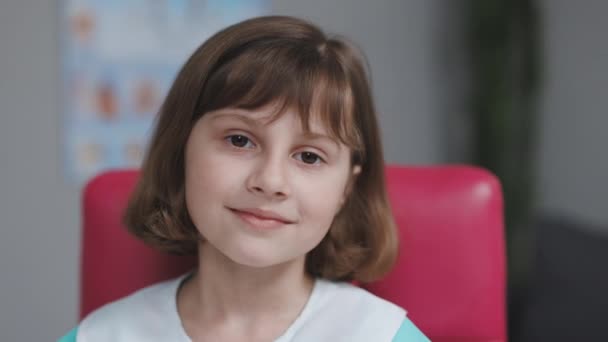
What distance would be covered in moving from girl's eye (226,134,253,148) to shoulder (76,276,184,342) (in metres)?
0.30

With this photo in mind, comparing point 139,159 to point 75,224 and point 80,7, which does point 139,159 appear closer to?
point 75,224

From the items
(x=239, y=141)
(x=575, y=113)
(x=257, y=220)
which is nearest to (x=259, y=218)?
(x=257, y=220)

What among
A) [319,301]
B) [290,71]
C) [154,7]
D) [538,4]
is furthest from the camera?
[538,4]

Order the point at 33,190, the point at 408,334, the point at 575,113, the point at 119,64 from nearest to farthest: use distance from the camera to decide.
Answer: the point at 408,334 < the point at 33,190 < the point at 119,64 < the point at 575,113

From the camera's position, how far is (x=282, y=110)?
3.04ft

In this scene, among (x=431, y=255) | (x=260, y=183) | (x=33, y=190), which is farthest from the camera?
(x=33, y=190)

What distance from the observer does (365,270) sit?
1.14 metres

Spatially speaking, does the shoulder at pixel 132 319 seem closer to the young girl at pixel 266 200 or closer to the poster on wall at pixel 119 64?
the young girl at pixel 266 200

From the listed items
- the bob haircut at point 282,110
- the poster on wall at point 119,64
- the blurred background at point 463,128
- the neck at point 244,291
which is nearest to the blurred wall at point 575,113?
the blurred background at point 463,128

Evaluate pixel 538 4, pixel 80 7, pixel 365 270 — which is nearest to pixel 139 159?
pixel 80 7

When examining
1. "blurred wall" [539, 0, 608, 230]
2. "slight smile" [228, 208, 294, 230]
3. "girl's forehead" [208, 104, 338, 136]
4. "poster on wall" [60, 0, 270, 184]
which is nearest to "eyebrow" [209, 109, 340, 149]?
"girl's forehead" [208, 104, 338, 136]

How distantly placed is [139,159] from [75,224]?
28cm

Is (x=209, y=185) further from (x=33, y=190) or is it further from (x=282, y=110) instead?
(x=33, y=190)

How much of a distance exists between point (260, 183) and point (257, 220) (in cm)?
6
